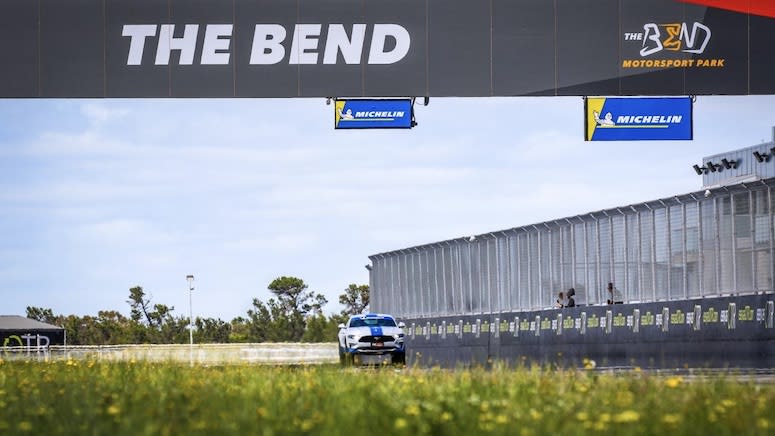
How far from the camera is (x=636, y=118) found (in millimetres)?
31875

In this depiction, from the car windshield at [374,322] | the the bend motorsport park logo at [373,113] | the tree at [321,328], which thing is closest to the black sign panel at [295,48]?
the the bend motorsport park logo at [373,113]

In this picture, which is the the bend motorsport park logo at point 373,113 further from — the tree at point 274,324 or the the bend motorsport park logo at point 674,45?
the tree at point 274,324

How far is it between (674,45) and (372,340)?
12.8m

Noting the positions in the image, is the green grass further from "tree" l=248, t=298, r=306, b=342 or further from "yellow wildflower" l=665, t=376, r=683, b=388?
"tree" l=248, t=298, r=306, b=342

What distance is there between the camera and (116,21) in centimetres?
3188

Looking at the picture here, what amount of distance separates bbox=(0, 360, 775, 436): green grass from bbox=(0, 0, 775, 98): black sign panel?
1505 cm

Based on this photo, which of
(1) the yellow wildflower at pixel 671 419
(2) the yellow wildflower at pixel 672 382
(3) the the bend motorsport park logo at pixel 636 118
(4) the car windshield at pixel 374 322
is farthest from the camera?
(4) the car windshield at pixel 374 322

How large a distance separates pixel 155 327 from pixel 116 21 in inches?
3638

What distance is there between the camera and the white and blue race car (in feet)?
131

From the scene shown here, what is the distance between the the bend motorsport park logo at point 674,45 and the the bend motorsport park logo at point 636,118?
903mm

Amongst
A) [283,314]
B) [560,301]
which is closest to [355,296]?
[283,314]

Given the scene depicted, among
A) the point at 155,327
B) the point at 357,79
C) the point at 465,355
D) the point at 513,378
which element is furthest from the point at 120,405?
the point at 155,327

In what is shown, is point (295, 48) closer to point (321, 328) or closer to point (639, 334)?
point (639, 334)

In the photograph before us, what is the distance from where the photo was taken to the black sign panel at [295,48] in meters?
31.6
